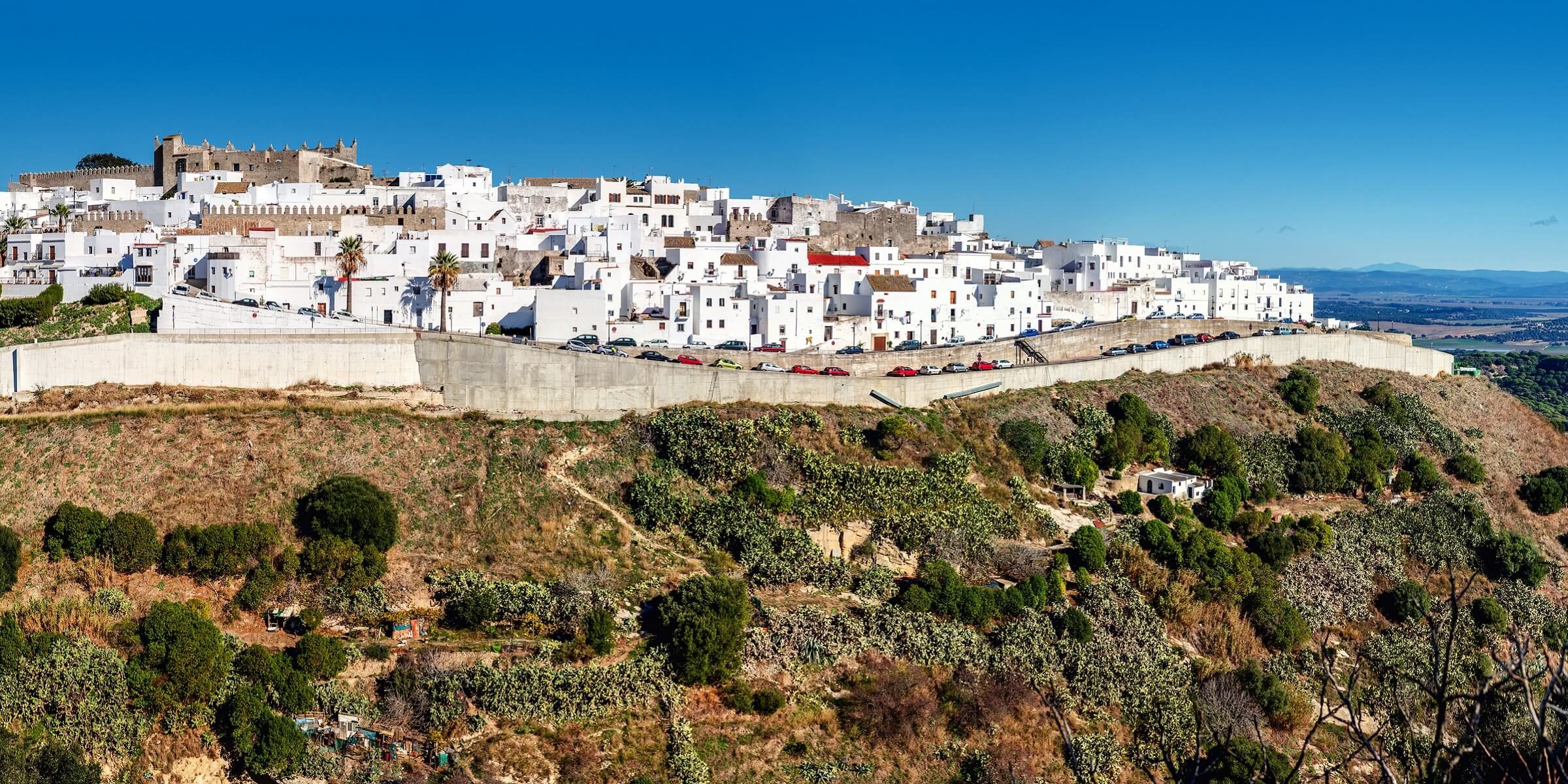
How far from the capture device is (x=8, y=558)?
2500 centimetres

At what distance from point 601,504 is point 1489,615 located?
22.4m

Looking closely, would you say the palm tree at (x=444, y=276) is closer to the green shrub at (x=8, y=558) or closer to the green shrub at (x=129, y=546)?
the green shrub at (x=129, y=546)

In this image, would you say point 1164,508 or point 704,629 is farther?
point 1164,508

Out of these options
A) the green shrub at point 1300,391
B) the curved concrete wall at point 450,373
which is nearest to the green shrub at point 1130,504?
the curved concrete wall at point 450,373

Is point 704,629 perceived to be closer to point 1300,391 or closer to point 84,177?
point 1300,391

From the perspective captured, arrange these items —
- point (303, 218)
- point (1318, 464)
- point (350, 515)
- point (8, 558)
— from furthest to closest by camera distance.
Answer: point (303, 218), point (1318, 464), point (350, 515), point (8, 558)

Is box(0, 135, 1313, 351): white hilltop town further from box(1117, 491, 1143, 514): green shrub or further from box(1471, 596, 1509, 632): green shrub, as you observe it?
box(1471, 596, 1509, 632): green shrub

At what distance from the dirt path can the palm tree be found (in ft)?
27.0

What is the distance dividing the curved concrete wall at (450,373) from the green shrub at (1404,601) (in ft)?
40.4

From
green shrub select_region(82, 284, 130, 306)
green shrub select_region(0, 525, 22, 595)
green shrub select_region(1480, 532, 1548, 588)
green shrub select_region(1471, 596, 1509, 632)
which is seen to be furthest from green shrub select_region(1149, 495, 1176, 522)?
green shrub select_region(82, 284, 130, 306)

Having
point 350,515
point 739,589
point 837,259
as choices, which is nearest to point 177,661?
point 350,515

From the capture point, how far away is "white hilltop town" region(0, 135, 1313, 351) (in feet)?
129

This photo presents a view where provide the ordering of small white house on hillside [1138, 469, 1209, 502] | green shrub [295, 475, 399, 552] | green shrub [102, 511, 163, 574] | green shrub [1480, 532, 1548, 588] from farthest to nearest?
green shrub [1480, 532, 1548, 588] < small white house on hillside [1138, 469, 1209, 502] < green shrub [295, 475, 399, 552] < green shrub [102, 511, 163, 574]

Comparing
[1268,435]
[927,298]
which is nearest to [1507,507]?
[1268,435]
